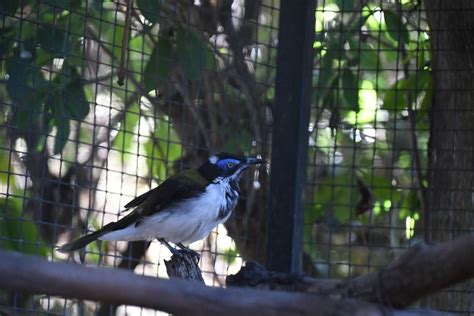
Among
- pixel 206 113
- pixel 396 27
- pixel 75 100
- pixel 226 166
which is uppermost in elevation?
pixel 396 27

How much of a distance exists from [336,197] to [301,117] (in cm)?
174

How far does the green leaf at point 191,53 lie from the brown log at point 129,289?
2.89 m

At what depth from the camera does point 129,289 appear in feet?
7.55

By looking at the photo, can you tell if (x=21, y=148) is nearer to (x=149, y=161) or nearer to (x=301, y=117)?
(x=149, y=161)

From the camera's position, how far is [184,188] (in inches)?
204

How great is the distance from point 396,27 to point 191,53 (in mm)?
1191

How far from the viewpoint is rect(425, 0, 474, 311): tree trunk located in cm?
527

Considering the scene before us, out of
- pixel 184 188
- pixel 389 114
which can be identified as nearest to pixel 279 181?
pixel 184 188

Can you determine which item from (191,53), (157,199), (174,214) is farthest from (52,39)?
(174,214)

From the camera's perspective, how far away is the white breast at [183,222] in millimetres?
5117

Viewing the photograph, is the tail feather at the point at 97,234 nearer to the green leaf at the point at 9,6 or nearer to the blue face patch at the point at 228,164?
the blue face patch at the point at 228,164

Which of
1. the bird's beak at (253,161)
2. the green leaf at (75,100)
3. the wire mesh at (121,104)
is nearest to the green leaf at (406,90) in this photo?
the wire mesh at (121,104)

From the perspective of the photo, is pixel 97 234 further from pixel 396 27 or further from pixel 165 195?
pixel 396 27

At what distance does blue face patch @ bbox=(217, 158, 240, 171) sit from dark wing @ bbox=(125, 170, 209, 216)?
0.62 feet
